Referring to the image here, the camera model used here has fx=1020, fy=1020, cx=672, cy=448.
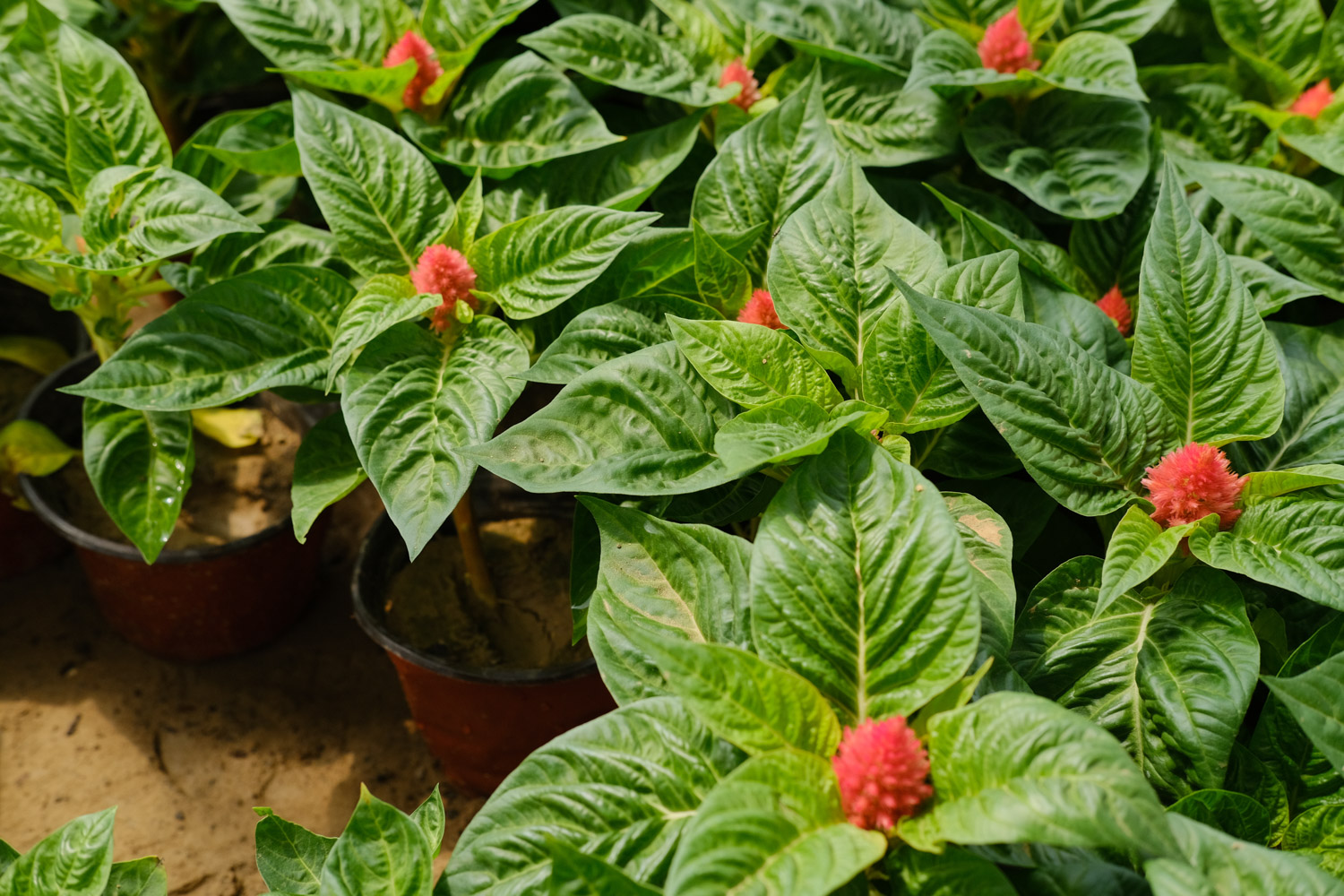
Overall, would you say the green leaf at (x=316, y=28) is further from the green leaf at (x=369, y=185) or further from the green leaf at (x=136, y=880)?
the green leaf at (x=136, y=880)

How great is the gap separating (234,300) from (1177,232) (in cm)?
100

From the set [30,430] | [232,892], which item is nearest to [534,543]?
[232,892]

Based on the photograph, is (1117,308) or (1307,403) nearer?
(1307,403)

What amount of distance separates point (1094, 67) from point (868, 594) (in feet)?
2.78

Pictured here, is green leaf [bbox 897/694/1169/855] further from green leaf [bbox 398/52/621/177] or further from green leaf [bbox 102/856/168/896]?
green leaf [bbox 398/52/621/177]

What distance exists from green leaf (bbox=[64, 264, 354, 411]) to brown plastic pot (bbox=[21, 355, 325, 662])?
0.51 meters

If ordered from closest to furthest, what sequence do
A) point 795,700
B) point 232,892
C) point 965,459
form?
point 795,700 → point 965,459 → point 232,892

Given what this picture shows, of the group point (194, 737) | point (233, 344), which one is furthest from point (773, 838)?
point (194, 737)

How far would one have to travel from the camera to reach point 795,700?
780 millimetres

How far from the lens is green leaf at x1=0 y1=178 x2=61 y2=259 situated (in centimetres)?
120

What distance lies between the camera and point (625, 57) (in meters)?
1.34

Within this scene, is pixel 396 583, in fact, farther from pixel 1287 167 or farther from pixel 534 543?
pixel 1287 167

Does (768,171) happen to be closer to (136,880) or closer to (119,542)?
(136,880)

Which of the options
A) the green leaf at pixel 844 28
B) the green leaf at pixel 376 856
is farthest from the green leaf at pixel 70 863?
the green leaf at pixel 844 28
